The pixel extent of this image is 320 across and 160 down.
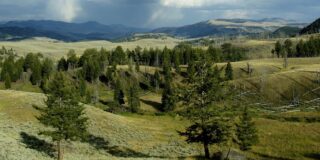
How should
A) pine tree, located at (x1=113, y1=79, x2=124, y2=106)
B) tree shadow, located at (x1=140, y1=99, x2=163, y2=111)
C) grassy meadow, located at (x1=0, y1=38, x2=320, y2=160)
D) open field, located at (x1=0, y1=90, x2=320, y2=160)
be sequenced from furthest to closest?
pine tree, located at (x1=113, y1=79, x2=124, y2=106) < tree shadow, located at (x1=140, y1=99, x2=163, y2=111) < open field, located at (x1=0, y1=90, x2=320, y2=160) < grassy meadow, located at (x1=0, y1=38, x2=320, y2=160)

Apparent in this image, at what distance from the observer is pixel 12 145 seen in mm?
57625

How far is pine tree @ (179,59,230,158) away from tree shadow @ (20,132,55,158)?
70.1 ft

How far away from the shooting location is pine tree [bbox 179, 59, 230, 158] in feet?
184

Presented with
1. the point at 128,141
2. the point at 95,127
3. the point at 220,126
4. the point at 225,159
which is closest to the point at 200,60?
the point at 220,126

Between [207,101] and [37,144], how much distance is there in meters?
28.7

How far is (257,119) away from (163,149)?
41678 millimetres

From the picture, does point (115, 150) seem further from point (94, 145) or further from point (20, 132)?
point (20, 132)

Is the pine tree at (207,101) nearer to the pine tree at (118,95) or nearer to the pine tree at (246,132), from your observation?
the pine tree at (246,132)

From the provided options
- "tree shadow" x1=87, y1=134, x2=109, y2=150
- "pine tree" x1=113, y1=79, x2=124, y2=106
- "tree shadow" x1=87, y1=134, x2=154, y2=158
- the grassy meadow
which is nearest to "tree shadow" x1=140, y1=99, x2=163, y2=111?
"pine tree" x1=113, y1=79, x2=124, y2=106

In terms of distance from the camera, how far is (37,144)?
2662 inches

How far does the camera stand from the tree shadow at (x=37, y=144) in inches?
2507

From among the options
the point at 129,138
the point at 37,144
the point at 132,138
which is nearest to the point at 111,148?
the point at 129,138

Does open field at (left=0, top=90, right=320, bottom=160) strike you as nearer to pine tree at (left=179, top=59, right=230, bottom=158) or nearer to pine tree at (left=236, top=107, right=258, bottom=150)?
pine tree at (left=236, top=107, right=258, bottom=150)

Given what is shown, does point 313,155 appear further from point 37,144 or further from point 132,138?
point 37,144
